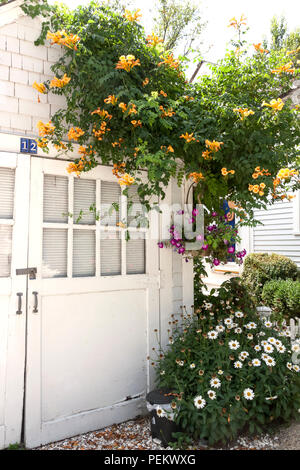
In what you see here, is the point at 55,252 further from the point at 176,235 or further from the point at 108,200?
the point at 176,235

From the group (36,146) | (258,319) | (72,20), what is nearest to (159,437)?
(258,319)

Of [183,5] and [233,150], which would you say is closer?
[233,150]

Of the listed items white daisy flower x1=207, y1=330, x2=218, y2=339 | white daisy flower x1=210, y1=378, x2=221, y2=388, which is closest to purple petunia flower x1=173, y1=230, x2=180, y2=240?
white daisy flower x1=207, y1=330, x2=218, y2=339

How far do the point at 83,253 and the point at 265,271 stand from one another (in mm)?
4600

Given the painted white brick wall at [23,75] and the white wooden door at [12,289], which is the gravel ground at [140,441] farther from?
the painted white brick wall at [23,75]

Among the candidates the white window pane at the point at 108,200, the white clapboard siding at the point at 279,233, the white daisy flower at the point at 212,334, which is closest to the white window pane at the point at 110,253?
the white window pane at the point at 108,200

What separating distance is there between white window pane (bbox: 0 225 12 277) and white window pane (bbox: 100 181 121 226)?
0.78 meters

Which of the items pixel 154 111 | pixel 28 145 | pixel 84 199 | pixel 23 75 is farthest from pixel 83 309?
pixel 23 75

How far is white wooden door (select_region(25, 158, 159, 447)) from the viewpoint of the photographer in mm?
2561

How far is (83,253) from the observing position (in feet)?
9.28
